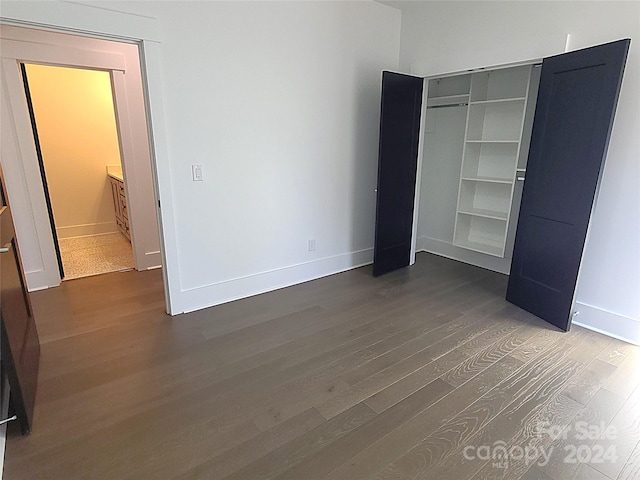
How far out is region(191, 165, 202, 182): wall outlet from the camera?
2883 millimetres

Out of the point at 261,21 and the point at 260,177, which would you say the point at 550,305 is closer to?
the point at 260,177

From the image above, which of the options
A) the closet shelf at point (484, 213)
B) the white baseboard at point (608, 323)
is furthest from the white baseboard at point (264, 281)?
the white baseboard at point (608, 323)

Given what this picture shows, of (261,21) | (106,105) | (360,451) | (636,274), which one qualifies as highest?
(261,21)

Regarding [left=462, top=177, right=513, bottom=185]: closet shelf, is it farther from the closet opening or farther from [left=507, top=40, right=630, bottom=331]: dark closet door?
[left=507, top=40, right=630, bottom=331]: dark closet door

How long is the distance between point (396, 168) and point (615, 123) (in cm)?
181

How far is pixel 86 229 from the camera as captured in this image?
17.3 feet

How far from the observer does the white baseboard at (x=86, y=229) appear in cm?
514

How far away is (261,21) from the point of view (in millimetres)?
2938

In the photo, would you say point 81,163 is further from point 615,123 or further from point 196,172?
point 615,123

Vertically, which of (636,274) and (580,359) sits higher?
(636,274)

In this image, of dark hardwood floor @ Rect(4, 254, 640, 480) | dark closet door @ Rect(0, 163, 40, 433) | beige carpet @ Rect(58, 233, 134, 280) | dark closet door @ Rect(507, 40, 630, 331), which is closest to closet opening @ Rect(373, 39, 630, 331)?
dark closet door @ Rect(507, 40, 630, 331)

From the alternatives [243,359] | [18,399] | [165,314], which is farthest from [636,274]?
[18,399]

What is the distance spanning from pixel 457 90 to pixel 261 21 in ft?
8.18

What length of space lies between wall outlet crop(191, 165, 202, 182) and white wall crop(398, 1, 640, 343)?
2652 millimetres
